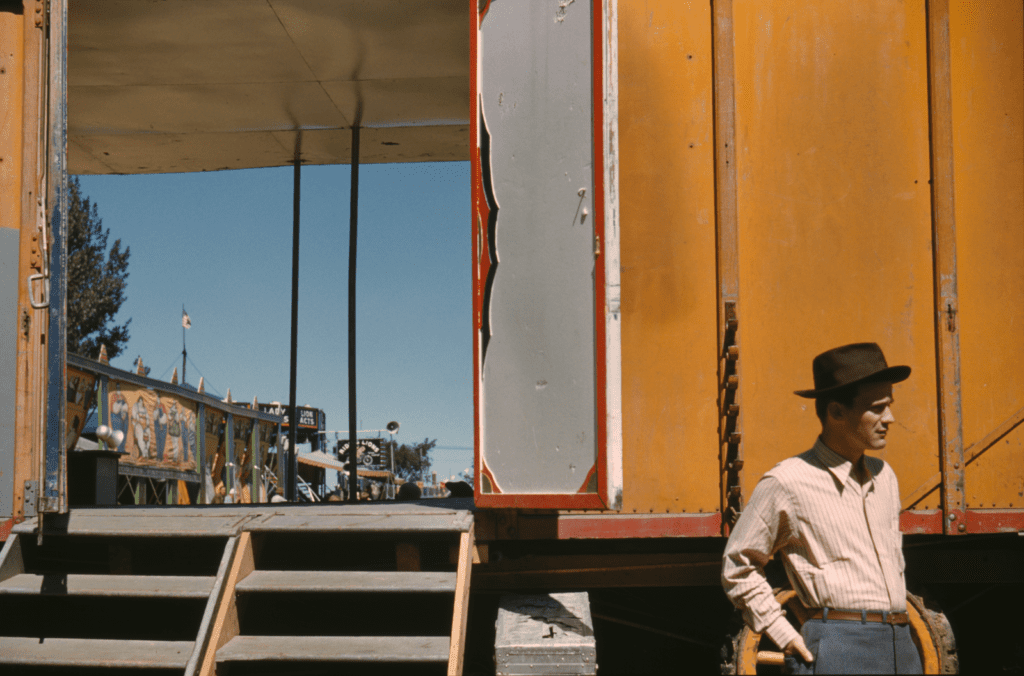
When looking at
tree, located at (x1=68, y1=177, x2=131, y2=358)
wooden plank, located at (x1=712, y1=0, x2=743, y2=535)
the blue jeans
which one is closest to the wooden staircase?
wooden plank, located at (x1=712, y1=0, x2=743, y2=535)

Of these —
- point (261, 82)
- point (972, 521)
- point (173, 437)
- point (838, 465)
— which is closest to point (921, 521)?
point (972, 521)

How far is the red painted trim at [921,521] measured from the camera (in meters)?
4.09

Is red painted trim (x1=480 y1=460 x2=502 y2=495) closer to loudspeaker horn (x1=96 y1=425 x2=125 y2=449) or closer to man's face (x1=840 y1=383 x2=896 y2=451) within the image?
man's face (x1=840 y1=383 x2=896 y2=451)

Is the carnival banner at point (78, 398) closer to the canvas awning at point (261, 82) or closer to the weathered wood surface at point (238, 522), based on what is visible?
the canvas awning at point (261, 82)

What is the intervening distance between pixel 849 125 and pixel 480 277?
2059 millimetres

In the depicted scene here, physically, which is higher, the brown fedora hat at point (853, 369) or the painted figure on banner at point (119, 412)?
the brown fedora hat at point (853, 369)

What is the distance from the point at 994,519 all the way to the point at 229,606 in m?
3.66

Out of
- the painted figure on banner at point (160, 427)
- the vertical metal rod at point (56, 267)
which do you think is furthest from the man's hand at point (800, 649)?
the painted figure on banner at point (160, 427)

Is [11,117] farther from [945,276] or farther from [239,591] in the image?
[945,276]

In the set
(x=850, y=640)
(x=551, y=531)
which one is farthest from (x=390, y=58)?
(x=850, y=640)

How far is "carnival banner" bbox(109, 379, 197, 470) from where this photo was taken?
11.9 m

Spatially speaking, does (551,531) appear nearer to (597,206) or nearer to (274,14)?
(597,206)

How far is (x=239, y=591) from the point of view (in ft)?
12.8

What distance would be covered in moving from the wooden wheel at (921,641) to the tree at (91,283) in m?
36.2
